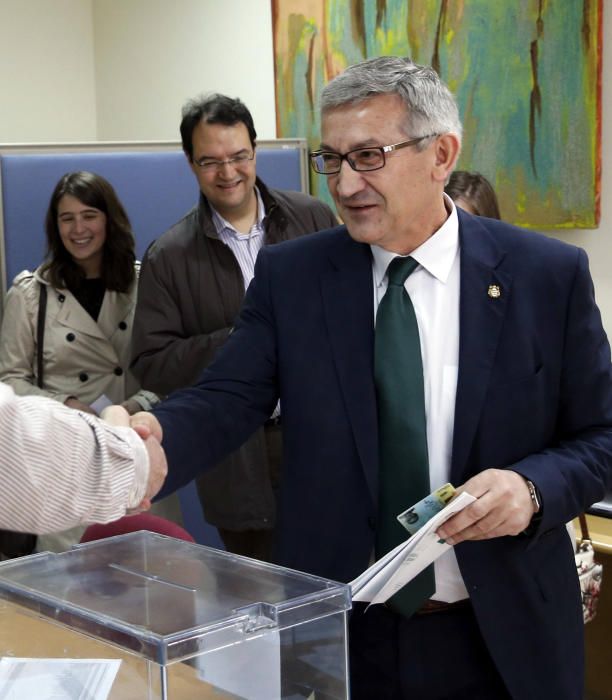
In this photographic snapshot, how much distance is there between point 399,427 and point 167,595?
54 centimetres

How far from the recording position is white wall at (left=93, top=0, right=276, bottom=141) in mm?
5867

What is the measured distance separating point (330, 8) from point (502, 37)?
1238mm

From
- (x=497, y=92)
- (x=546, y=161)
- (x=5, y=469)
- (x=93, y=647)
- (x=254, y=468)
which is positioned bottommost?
(x=254, y=468)

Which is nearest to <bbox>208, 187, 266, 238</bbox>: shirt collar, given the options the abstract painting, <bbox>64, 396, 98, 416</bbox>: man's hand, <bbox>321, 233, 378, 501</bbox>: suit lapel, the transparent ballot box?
<bbox>64, 396, 98, 416</bbox>: man's hand

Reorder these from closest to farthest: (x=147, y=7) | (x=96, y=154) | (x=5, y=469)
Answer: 1. (x=5, y=469)
2. (x=96, y=154)
3. (x=147, y=7)

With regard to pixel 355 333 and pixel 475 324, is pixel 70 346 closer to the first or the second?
pixel 355 333

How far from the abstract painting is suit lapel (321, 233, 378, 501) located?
2.10 m

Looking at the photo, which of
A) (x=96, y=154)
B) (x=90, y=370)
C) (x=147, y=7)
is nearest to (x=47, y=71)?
(x=147, y=7)

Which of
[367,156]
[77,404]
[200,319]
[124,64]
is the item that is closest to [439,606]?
[367,156]

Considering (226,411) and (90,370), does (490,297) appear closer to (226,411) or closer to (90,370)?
(226,411)

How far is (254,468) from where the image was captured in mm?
3340

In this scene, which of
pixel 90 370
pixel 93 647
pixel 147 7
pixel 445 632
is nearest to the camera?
pixel 93 647

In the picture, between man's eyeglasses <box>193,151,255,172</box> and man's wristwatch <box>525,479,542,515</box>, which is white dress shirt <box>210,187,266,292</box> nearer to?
man's eyeglasses <box>193,151,255,172</box>

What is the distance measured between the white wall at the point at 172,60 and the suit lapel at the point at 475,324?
388 cm
